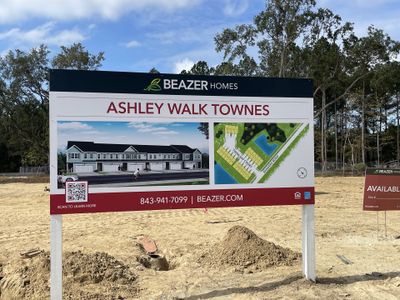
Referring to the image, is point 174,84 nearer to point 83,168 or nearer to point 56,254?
point 83,168

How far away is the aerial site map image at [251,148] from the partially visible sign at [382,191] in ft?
15.4

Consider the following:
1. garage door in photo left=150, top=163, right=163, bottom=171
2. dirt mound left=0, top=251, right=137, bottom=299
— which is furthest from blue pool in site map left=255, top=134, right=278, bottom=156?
dirt mound left=0, top=251, right=137, bottom=299

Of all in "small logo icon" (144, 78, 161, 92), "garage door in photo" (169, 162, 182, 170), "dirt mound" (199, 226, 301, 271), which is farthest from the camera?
"dirt mound" (199, 226, 301, 271)

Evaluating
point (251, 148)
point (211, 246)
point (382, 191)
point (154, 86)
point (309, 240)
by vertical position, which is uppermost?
point (154, 86)

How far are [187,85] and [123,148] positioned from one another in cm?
115

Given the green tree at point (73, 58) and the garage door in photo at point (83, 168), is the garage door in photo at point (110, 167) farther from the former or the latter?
the green tree at point (73, 58)

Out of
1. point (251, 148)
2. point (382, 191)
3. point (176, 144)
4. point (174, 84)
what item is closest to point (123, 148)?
point (176, 144)

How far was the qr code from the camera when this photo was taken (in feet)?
18.6

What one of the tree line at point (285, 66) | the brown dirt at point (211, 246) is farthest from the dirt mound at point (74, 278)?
the tree line at point (285, 66)

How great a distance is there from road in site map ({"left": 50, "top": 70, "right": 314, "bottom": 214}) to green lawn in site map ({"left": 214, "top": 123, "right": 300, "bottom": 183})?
13 mm

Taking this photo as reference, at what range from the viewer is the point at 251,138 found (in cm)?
646

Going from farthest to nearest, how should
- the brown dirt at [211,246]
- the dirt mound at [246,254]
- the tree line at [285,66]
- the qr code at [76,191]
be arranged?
1. the tree line at [285,66]
2. the dirt mound at [246,254]
3. the brown dirt at [211,246]
4. the qr code at [76,191]

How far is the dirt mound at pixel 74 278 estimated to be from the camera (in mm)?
6551

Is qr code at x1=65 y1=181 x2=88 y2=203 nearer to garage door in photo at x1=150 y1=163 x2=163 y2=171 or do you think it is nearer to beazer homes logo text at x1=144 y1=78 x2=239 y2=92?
garage door in photo at x1=150 y1=163 x2=163 y2=171
